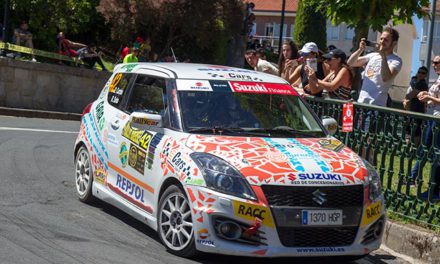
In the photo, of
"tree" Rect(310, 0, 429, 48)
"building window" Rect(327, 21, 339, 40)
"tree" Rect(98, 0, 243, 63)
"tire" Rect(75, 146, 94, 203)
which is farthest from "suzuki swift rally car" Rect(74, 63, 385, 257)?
"building window" Rect(327, 21, 339, 40)

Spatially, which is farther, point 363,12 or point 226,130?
point 363,12

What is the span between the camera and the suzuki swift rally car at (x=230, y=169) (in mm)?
7410

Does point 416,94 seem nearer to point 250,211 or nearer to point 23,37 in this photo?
point 250,211

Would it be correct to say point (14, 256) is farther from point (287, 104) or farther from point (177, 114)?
point (287, 104)

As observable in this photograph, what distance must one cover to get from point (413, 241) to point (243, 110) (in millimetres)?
2180

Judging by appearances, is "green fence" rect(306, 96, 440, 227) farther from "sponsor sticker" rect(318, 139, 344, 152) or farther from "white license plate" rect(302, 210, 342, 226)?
"white license plate" rect(302, 210, 342, 226)

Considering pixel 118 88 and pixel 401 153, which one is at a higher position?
pixel 118 88

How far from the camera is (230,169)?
7516 mm

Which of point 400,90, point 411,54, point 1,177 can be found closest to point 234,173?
point 1,177

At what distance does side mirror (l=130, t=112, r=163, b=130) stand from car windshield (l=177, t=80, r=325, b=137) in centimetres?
25

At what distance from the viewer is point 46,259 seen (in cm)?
731

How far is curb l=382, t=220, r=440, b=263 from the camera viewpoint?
8.51m

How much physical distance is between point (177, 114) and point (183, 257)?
1.49 meters

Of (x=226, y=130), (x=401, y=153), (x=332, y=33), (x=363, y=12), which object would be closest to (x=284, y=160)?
(x=226, y=130)
